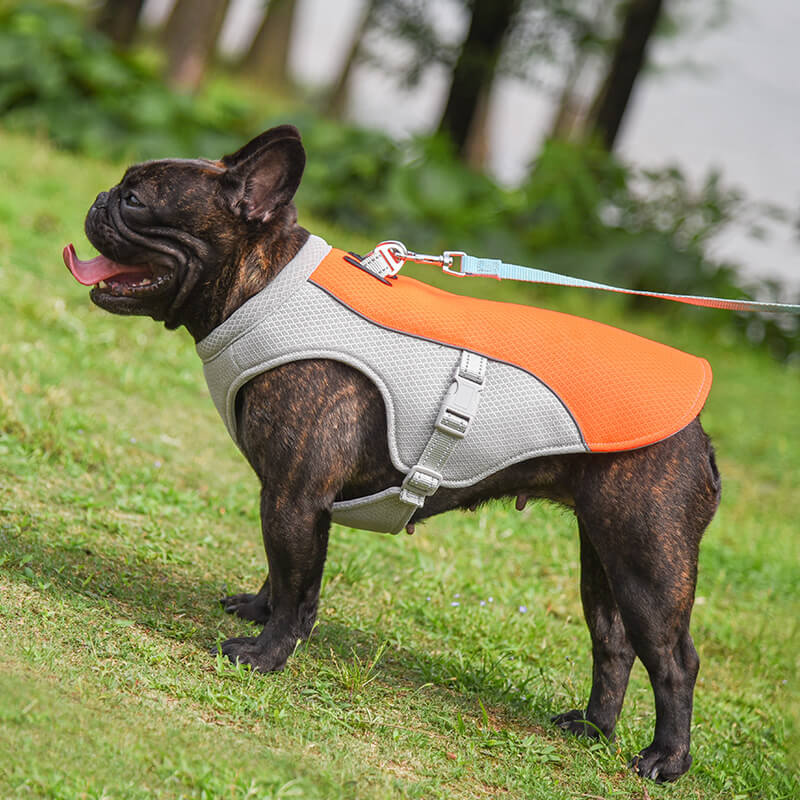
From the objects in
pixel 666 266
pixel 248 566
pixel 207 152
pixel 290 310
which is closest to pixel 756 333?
pixel 666 266

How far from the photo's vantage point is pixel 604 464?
369cm

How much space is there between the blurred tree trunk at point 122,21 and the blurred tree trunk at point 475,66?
16.2 ft

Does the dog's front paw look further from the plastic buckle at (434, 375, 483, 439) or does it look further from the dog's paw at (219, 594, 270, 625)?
the plastic buckle at (434, 375, 483, 439)

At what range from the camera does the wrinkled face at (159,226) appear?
374 centimetres

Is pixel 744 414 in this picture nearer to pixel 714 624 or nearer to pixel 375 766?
pixel 714 624

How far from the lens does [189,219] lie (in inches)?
147

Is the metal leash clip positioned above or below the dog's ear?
below

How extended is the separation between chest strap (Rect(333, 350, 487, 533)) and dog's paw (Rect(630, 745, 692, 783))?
1.24 meters

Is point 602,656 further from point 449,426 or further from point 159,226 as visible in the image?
point 159,226

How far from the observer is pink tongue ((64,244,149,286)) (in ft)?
12.6

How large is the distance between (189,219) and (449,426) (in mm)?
1186

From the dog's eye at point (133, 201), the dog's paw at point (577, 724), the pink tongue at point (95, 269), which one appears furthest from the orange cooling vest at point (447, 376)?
the dog's paw at point (577, 724)

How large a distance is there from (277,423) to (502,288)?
965 centimetres

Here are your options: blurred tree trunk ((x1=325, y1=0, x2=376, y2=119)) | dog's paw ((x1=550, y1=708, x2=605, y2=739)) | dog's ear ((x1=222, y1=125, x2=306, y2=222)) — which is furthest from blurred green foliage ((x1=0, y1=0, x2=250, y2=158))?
blurred tree trunk ((x1=325, y1=0, x2=376, y2=119))
